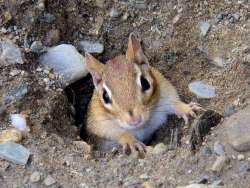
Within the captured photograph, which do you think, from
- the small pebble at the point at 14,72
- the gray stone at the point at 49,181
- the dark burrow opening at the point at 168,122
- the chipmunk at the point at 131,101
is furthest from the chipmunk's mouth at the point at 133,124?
the small pebble at the point at 14,72

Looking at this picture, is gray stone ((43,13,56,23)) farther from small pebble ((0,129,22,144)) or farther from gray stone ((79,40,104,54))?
small pebble ((0,129,22,144))

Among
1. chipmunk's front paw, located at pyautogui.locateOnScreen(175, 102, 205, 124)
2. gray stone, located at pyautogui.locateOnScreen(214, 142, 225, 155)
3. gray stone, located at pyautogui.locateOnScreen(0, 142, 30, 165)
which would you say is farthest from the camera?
chipmunk's front paw, located at pyautogui.locateOnScreen(175, 102, 205, 124)

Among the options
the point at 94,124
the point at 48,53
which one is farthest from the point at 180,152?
the point at 48,53

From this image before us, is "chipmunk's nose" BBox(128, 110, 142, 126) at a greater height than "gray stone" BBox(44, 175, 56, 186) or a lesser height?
greater

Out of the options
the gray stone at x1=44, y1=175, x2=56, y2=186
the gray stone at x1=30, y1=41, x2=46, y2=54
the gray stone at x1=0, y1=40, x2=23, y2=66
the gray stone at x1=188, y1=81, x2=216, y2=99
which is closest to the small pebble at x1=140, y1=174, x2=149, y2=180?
the gray stone at x1=44, y1=175, x2=56, y2=186

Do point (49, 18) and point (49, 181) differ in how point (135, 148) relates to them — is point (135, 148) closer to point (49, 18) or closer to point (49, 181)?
point (49, 181)

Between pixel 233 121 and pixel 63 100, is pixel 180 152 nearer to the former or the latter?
pixel 233 121
